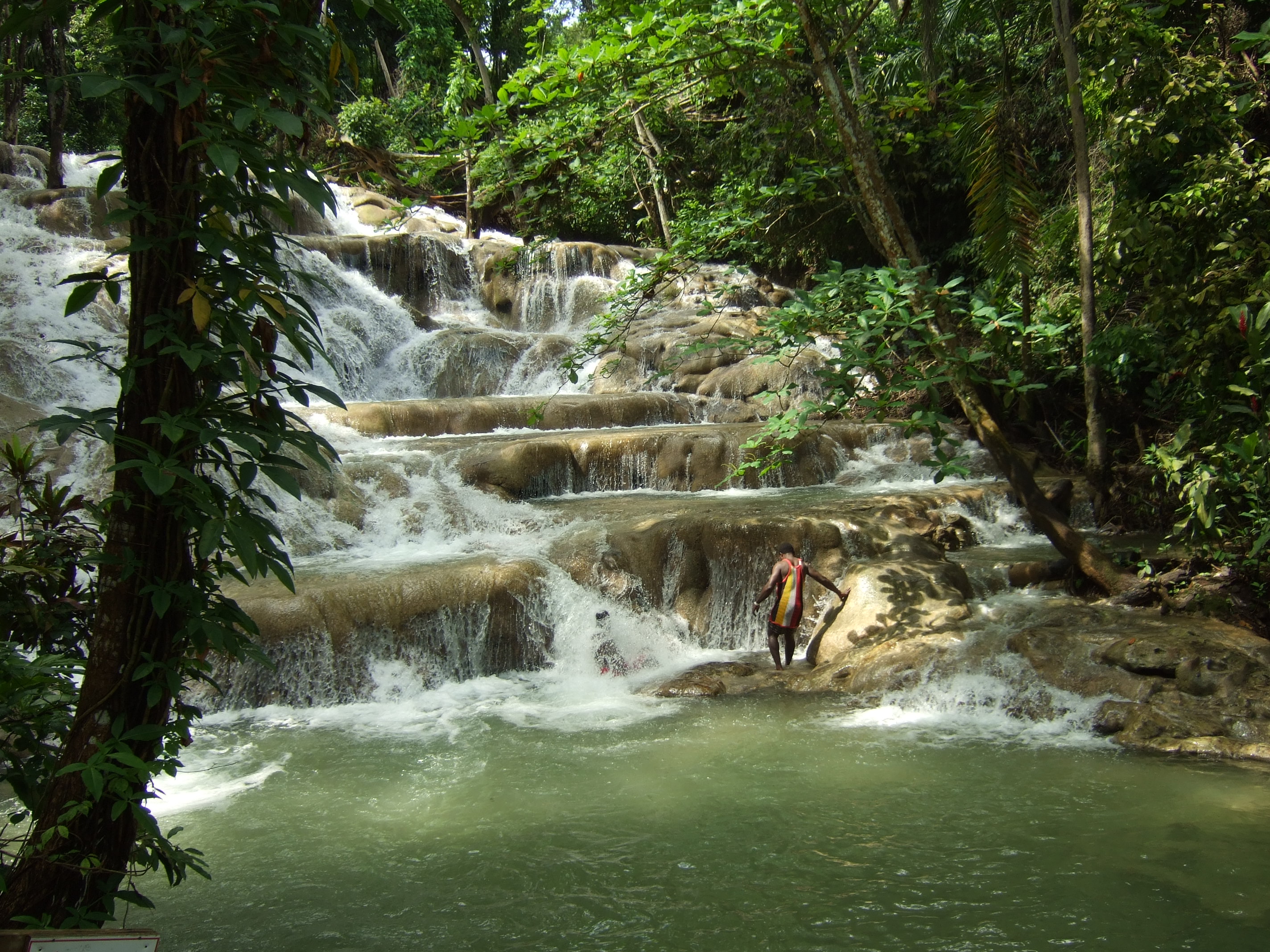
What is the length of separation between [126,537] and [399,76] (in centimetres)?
3273

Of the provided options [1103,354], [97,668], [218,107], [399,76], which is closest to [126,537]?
[97,668]

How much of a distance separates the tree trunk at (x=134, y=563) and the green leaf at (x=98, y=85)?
0.75 ft

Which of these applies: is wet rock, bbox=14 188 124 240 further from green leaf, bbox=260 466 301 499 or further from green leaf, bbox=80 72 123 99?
green leaf, bbox=260 466 301 499

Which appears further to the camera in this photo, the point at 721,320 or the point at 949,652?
the point at 721,320

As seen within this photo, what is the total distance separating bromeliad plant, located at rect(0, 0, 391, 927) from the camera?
1.98 m

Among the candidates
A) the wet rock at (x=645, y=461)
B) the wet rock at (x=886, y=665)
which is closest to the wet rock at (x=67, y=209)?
the wet rock at (x=645, y=461)

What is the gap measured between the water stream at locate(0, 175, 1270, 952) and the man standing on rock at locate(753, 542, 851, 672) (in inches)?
28.1

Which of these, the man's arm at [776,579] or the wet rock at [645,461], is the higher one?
the wet rock at [645,461]

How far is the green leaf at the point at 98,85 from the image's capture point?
5.85 feet

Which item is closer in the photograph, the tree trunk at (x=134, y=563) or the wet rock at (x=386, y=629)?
the tree trunk at (x=134, y=563)

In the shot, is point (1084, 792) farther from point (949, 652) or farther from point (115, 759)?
point (115, 759)

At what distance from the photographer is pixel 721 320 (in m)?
16.1

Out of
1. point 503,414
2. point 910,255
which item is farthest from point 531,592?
point 503,414

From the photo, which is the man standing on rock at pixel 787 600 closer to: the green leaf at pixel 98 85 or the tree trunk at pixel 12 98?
the green leaf at pixel 98 85
